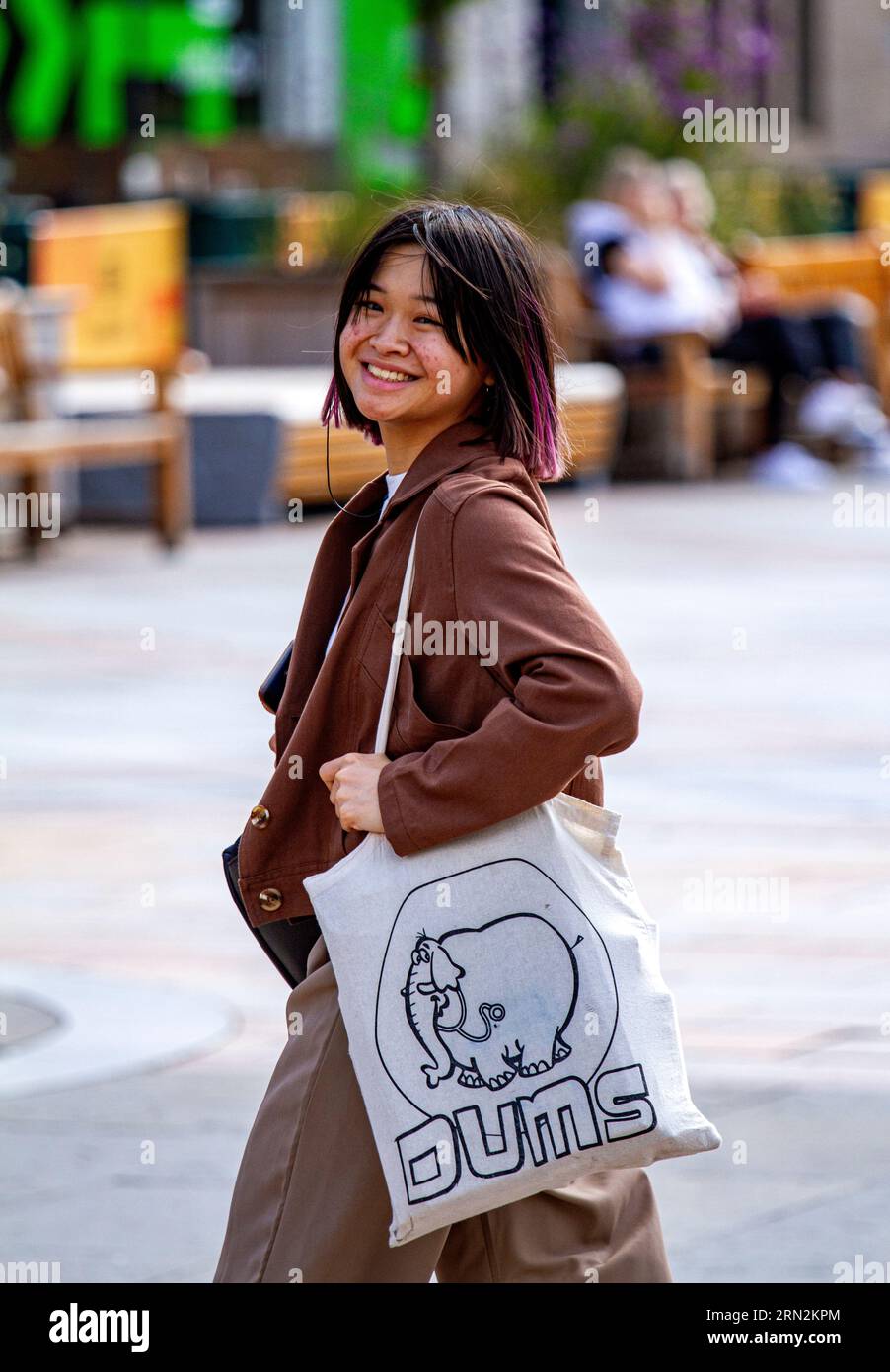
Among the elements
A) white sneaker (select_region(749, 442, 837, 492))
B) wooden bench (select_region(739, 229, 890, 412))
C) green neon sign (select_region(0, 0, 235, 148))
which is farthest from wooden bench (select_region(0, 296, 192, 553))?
green neon sign (select_region(0, 0, 235, 148))

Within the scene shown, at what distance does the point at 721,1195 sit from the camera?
387cm

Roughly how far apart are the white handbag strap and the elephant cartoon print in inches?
9.3

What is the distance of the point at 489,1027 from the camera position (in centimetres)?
246

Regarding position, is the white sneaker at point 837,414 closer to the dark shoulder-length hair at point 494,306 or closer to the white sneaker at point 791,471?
the white sneaker at point 791,471

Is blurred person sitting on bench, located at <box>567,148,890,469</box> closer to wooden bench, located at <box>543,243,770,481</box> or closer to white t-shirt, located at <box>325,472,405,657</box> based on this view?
wooden bench, located at <box>543,243,770,481</box>

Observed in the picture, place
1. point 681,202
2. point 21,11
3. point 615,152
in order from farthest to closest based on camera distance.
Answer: point 21,11, point 615,152, point 681,202

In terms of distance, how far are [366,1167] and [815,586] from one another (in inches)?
347

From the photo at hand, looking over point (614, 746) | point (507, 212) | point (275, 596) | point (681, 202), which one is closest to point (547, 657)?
point (614, 746)

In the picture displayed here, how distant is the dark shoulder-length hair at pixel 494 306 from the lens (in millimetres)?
2621

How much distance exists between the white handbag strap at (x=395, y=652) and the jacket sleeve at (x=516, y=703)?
0.19ft

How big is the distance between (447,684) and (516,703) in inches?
4.3

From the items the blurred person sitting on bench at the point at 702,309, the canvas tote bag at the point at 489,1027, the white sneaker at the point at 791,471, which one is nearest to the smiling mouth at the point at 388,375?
the canvas tote bag at the point at 489,1027

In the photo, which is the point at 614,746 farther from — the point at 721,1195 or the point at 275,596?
the point at 275,596

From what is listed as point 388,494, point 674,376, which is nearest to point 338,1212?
point 388,494
